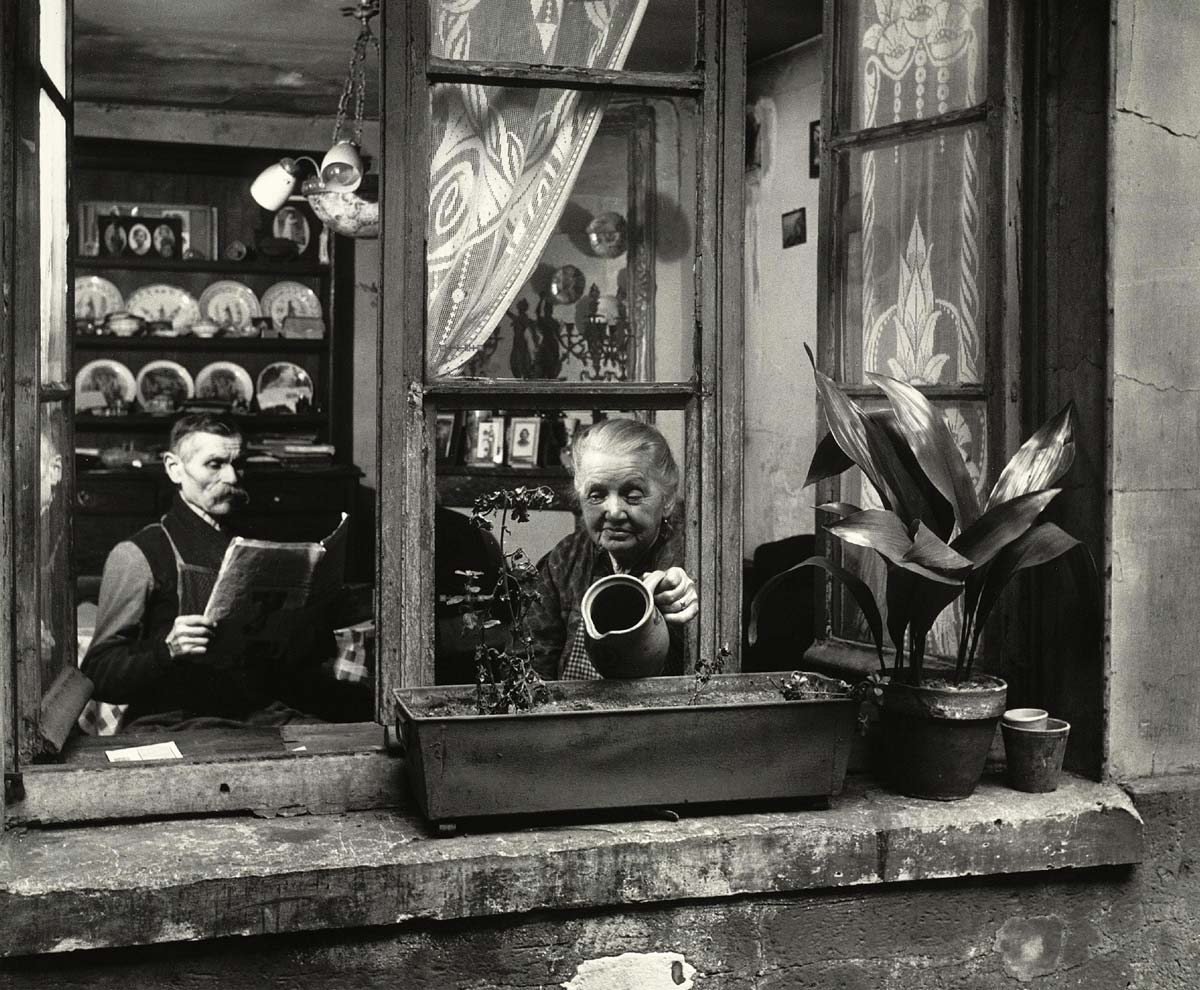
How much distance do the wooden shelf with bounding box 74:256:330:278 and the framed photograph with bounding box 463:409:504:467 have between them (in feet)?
19.3

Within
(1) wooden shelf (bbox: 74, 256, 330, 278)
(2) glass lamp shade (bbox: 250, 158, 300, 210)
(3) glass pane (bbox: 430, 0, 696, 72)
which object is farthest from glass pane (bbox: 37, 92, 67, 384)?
(1) wooden shelf (bbox: 74, 256, 330, 278)

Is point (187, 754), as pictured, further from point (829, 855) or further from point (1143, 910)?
point (1143, 910)

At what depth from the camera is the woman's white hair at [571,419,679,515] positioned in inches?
102

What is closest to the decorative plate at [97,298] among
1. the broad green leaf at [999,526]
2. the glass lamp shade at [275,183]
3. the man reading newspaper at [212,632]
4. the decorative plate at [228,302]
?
the decorative plate at [228,302]

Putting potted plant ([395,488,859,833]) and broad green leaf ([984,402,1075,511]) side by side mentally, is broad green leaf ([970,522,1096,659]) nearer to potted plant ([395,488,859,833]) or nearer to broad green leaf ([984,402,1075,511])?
broad green leaf ([984,402,1075,511])

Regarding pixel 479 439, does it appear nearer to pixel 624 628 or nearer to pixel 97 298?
pixel 624 628

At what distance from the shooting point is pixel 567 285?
255 cm

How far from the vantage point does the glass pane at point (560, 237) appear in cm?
250

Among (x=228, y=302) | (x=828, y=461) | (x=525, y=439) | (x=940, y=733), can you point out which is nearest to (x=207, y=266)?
(x=228, y=302)

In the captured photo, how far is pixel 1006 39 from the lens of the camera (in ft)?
8.52

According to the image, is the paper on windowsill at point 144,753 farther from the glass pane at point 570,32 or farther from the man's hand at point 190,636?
the glass pane at point 570,32

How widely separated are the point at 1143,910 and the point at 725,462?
111 centimetres

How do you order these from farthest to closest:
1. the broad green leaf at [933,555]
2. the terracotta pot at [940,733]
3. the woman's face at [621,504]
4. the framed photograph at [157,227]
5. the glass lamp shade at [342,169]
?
the framed photograph at [157,227] < the glass lamp shade at [342,169] < the woman's face at [621,504] < the terracotta pot at [940,733] < the broad green leaf at [933,555]

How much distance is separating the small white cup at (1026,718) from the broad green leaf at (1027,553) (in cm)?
24
